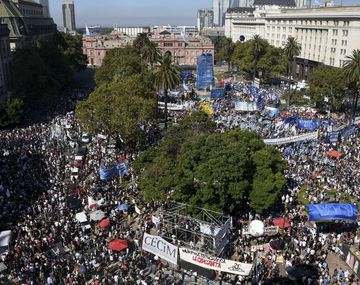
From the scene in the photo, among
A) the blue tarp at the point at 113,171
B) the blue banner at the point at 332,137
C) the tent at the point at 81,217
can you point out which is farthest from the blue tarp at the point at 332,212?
the blue banner at the point at 332,137

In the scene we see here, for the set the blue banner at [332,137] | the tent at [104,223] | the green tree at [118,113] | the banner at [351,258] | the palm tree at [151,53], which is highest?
the palm tree at [151,53]

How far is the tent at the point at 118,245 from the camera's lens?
2758 cm

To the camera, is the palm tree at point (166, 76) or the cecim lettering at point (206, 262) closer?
the cecim lettering at point (206, 262)

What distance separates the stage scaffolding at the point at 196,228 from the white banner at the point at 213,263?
1378 mm

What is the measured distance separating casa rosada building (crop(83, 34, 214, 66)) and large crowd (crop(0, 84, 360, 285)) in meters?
95.5

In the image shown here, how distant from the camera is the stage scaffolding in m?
26.0

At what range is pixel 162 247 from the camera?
24594 millimetres

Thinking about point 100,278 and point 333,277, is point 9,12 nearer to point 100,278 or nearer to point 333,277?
point 100,278

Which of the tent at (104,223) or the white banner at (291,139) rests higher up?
the white banner at (291,139)

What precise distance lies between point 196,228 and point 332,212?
10.6 meters

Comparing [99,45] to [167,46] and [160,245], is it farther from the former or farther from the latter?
[160,245]

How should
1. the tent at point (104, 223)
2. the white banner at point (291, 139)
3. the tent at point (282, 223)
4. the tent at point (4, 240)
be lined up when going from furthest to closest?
the white banner at point (291, 139) → the tent at point (104, 223) → the tent at point (282, 223) → the tent at point (4, 240)

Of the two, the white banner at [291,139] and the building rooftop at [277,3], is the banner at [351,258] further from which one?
the building rooftop at [277,3]

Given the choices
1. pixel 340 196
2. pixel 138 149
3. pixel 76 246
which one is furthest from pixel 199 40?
pixel 76 246
